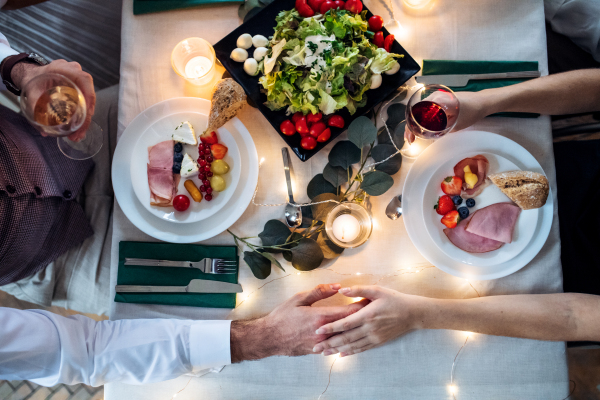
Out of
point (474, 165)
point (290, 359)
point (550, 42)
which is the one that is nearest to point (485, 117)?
point (474, 165)

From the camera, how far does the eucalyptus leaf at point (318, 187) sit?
1.10 m

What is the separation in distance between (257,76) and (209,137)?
0.24 metres

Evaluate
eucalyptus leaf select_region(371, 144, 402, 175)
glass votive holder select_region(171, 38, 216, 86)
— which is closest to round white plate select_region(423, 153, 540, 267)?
eucalyptus leaf select_region(371, 144, 402, 175)

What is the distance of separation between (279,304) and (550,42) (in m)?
1.57

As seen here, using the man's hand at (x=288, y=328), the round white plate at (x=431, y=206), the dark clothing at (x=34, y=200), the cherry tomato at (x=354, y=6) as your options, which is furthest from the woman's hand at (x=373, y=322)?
the dark clothing at (x=34, y=200)

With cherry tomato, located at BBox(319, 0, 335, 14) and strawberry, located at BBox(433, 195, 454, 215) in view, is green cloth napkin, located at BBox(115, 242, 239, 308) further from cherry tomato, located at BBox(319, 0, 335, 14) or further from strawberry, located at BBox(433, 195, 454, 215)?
cherry tomato, located at BBox(319, 0, 335, 14)

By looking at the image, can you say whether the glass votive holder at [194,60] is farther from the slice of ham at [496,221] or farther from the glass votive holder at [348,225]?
the slice of ham at [496,221]

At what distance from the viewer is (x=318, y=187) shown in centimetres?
110

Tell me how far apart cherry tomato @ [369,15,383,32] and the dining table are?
0.12m

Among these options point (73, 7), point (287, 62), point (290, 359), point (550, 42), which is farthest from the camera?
point (73, 7)

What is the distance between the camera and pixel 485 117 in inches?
44.2

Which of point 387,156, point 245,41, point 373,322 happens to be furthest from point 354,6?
point 373,322

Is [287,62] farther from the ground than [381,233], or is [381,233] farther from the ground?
[287,62]

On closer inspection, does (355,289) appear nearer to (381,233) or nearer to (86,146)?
(381,233)
